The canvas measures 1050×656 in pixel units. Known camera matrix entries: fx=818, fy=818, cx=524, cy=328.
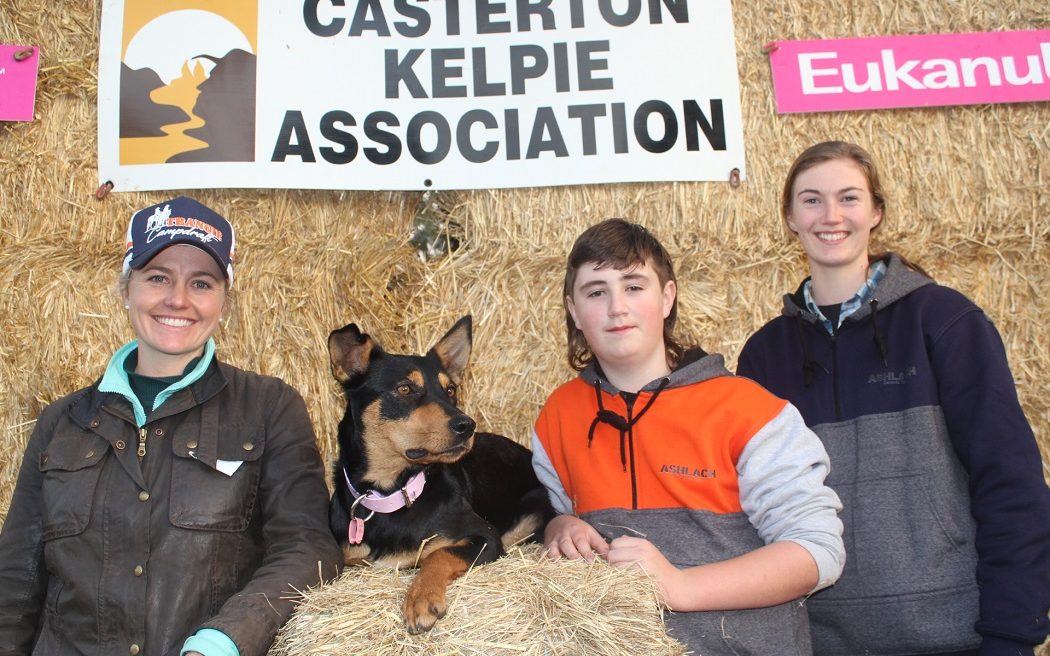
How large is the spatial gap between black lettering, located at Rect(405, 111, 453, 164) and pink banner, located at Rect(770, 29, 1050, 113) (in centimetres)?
143

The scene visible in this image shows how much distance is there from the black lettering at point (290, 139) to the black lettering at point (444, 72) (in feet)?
1.79

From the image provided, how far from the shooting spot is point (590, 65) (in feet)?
11.0

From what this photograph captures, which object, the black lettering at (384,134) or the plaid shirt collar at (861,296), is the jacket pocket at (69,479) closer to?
the black lettering at (384,134)

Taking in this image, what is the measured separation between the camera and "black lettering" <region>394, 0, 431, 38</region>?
3.39m

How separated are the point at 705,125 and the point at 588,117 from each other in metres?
0.49

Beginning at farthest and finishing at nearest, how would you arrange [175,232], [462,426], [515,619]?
[462,426] < [175,232] < [515,619]

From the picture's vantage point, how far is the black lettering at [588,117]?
3.34 m

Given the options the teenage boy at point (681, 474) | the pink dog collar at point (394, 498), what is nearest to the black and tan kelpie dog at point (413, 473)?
the pink dog collar at point (394, 498)

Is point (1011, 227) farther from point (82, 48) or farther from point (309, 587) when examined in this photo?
point (82, 48)

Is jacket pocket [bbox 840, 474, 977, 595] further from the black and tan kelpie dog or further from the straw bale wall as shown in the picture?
the straw bale wall

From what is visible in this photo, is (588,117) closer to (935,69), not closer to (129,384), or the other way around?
(935,69)

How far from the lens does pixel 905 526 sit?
7.66 feet

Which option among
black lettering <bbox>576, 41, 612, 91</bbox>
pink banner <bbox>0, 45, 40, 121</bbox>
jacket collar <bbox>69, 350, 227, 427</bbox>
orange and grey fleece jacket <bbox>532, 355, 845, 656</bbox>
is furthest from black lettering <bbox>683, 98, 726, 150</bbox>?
pink banner <bbox>0, 45, 40, 121</bbox>

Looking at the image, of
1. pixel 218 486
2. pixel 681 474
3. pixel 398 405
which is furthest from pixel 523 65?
pixel 218 486
